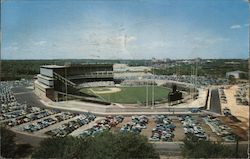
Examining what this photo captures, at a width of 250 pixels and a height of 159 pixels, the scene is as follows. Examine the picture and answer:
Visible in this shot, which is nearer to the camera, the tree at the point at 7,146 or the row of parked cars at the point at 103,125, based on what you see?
the tree at the point at 7,146

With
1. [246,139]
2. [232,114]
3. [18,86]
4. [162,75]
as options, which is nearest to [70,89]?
[18,86]

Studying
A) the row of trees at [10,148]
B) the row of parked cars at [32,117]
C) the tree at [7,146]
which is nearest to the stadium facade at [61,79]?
the row of parked cars at [32,117]

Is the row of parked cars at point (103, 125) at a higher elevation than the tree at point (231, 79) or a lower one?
lower

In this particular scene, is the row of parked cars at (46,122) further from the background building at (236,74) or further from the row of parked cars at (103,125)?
the background building at (236,74)

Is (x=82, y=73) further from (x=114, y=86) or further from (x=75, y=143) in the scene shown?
(x=75, y=143)

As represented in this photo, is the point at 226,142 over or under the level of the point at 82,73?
under

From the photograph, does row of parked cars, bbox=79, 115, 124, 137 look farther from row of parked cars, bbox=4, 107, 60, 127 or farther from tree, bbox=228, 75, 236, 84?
tree, bbox=228, 75, 236, 84
